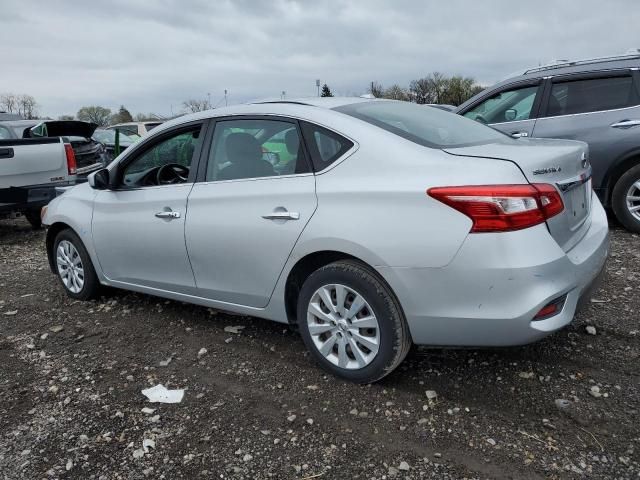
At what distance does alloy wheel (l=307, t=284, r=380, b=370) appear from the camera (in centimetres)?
→ 289

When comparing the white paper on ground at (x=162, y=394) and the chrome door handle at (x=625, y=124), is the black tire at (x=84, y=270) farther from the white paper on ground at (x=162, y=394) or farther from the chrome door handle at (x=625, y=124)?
the chrome door handle at (x=625, y=124)

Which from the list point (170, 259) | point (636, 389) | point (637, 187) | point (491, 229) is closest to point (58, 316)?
point (170, 259)

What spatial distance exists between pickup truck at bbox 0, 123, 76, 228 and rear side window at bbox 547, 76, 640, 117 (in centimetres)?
623

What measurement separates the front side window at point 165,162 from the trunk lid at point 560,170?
6.15ft

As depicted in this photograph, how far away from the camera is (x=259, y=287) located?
10.9 ft

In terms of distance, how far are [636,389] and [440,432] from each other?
1.11 meters

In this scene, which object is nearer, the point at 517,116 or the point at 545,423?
the point at 545,423

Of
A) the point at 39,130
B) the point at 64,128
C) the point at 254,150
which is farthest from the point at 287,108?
the point at 39,130

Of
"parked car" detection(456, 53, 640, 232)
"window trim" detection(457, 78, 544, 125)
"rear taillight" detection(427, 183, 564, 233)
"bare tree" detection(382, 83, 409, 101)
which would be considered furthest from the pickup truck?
"bare tree" detection(382, 83, 409, 101)

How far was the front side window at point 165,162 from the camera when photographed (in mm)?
3811

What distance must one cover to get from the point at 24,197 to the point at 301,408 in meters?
5.56

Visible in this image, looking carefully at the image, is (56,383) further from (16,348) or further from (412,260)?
(412,260)

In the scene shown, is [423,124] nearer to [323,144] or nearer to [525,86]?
[323,144]

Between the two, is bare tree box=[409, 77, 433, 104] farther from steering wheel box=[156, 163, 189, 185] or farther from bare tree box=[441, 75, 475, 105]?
steering wheel box=[156, 163, 189, 185]
